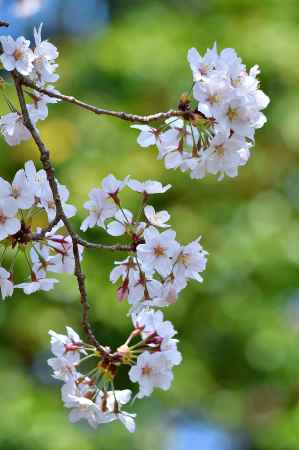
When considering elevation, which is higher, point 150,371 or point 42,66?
point 42,66

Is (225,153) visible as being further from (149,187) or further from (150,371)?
(150,371)

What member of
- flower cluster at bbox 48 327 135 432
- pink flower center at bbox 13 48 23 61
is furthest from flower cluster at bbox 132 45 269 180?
flower cluster at bbox 48 327 135 432

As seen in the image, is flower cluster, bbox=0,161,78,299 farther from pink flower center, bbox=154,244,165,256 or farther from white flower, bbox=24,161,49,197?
pink flower center, bbox=154,244,165,256

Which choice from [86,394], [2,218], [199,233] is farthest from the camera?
[199,233]

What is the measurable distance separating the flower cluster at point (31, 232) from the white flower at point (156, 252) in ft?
0.45

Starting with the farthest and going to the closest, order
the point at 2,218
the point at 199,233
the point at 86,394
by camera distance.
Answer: the point at 199,233 < the point at 86,394 < the point at 2,218

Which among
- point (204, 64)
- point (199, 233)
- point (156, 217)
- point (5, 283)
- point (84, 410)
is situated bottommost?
point (84, 410)

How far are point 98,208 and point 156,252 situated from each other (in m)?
0.18

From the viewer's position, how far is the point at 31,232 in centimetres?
141

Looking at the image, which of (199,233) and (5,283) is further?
(199,233)

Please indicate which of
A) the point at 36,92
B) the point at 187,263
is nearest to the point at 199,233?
the point at 36,92

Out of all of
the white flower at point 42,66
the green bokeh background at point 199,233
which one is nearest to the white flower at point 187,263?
the white flower at point 42,66

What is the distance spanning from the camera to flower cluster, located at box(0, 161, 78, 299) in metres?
1.33

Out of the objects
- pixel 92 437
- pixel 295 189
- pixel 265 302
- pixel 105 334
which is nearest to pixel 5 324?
pixel 105 334
